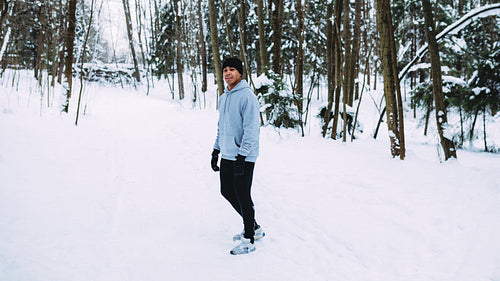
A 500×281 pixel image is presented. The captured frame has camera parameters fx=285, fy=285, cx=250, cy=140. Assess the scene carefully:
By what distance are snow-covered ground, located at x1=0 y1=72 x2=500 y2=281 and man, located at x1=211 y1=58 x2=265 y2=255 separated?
1.36 feet

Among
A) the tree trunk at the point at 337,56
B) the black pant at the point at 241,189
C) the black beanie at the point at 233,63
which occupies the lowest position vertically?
the black pant at the point at 241,189

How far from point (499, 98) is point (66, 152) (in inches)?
A: 492

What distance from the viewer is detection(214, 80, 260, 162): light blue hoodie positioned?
262 cm

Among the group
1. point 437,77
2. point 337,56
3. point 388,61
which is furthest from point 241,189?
point 337,56

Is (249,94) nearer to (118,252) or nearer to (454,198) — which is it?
(118,252)

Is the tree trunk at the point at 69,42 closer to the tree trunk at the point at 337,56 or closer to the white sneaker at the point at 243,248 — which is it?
the tree trunk at the point at 337,56

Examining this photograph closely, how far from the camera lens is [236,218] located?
3.62m

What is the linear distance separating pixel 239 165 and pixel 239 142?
0.26 m

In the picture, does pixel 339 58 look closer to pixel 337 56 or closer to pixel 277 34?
pixel 337 56

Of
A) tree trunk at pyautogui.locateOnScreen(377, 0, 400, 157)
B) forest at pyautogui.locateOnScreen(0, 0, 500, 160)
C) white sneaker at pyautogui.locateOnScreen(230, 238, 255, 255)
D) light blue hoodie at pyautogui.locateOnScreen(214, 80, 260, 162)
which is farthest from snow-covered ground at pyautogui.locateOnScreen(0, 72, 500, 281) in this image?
forest at pyautogui.locateOnScreen(0, 0, 500, 160)

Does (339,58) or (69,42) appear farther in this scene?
(69,42)

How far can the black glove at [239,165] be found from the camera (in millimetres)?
2592

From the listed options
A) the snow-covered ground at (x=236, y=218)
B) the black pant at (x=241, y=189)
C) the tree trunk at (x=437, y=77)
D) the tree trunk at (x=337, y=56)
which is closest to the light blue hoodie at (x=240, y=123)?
the black pant at (x=241, y=189)

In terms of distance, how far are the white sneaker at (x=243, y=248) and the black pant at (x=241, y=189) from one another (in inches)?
1.9
